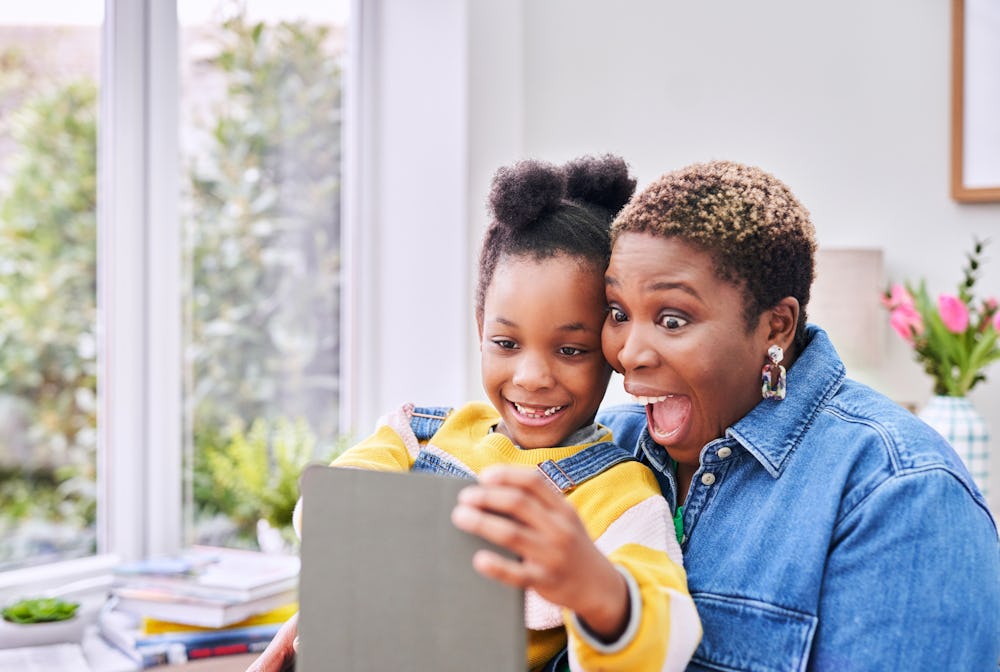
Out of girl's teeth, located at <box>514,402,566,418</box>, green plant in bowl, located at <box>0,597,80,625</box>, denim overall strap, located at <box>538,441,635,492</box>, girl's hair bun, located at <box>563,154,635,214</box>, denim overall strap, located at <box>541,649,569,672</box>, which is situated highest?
girl's hair bun, located at <box>563,154,635,214</box>

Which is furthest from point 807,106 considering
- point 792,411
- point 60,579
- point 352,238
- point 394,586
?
point 394,586

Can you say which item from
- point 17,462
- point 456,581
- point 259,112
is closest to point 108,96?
point 259,112

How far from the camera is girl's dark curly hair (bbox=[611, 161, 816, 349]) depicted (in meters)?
0.99

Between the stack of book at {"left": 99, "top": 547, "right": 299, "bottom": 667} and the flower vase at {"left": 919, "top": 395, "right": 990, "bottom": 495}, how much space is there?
152 cm

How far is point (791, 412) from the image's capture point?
1017mm

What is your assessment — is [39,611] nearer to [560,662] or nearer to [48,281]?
[48,281]

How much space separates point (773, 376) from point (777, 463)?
0.10 m

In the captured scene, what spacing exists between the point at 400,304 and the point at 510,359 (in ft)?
4.68

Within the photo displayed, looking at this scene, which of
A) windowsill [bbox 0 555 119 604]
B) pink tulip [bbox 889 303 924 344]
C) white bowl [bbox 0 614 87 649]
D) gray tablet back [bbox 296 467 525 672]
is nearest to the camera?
gray tablet back [bbox 296 467 525 672]

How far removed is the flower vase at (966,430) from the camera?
2281 mm

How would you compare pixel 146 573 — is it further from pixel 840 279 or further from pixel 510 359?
pixel 840 279

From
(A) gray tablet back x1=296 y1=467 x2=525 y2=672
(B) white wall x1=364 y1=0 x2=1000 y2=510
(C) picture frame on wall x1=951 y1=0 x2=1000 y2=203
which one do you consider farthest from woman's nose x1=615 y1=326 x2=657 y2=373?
(C) picture frame on wall x1=951 y1=0 x2=1000 y2=203

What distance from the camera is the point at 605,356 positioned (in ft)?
3.61

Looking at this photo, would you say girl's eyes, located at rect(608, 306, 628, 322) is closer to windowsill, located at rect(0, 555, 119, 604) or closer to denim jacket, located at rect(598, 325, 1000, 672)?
denim jacket, located at rect(598, 325, 1000, 672)
